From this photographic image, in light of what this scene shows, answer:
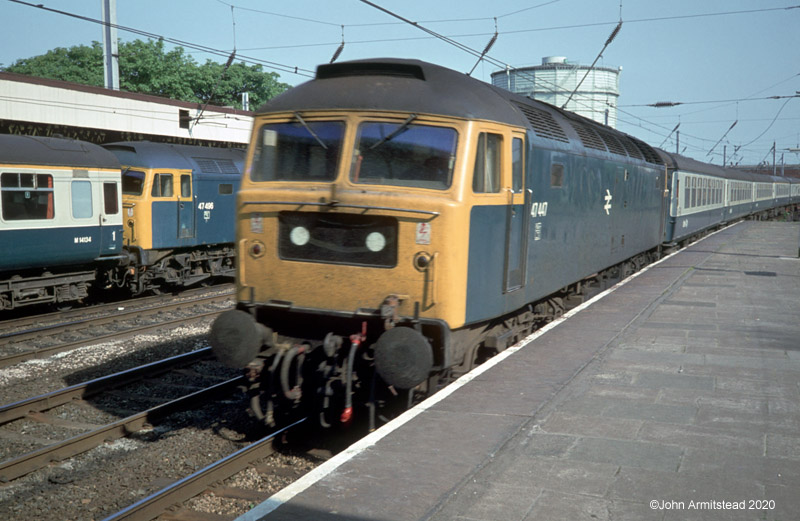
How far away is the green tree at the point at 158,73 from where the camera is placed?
146ft

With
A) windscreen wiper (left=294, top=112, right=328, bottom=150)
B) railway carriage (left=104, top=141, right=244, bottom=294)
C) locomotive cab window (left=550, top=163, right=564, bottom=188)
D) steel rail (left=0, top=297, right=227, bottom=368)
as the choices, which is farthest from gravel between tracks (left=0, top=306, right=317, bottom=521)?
railway carriage (left=104, top=141, right=244, bottom=294)

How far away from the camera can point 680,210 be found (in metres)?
22.3

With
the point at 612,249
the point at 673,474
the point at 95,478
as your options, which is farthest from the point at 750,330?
the point at 95,478

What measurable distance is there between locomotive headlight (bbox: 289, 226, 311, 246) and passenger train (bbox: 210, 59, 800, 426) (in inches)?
0.4

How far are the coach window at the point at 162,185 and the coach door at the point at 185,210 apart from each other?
35 centimetres

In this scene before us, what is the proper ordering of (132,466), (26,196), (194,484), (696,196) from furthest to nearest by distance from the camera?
1. (696,196)
2. (26,196)
3. (132,466)
4. (194,484)

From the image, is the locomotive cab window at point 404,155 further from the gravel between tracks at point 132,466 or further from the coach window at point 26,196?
the coach window at point 26,196

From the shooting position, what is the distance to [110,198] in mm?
15336

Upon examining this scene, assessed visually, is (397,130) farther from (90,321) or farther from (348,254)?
(90,321)

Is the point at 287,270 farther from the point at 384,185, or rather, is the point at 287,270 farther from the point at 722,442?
the point at 722,442

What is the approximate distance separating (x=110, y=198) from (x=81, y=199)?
34.1 inches

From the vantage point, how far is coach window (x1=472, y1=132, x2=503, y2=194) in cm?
649

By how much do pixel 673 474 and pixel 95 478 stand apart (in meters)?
4.77

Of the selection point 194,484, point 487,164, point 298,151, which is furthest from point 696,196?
point 194,484
